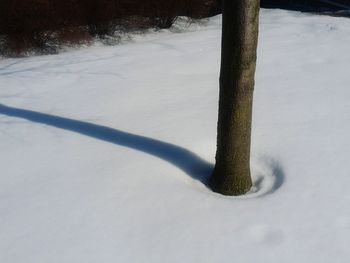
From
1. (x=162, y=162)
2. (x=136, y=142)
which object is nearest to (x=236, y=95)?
(x=162, y=162)

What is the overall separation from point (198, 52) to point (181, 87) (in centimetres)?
143

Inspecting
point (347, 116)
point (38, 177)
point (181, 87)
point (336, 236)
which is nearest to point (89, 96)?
point (181, 87)

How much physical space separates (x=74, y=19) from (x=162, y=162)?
4.23 metres

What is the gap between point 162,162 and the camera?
3.69 meters

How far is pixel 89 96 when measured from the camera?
5.07m

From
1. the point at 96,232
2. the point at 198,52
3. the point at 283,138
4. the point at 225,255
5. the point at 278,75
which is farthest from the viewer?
the point at 198,52

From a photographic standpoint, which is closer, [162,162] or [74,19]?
[162,162]

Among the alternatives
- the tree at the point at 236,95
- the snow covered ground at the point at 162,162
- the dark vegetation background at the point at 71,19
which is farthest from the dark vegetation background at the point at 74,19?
the tree at the point at 236,95

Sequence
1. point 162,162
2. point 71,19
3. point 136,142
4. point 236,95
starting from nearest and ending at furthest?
1. point 236,95
2. point 162,162
3. point 136,142
4. point 71,19

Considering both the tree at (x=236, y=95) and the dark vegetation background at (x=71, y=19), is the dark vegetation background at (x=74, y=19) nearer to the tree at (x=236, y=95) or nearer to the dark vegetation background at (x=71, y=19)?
the dark vegetation background at (x=71, y=19)

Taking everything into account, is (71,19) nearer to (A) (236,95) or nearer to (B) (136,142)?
(B) (136,142)

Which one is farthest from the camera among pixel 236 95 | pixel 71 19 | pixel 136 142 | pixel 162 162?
pixel 71 19

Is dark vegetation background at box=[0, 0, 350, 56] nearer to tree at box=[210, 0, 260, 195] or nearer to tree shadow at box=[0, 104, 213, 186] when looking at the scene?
tree shadow at box=[0, 104, 213, 186]

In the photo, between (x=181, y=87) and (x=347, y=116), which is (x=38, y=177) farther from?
(x=347, y=116)
